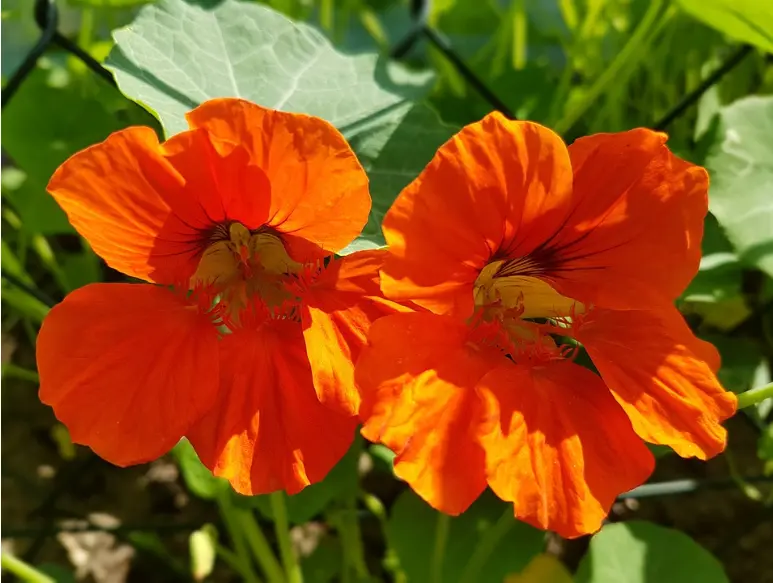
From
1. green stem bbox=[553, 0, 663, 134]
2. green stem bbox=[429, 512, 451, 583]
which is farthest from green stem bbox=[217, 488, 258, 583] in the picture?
green stem bbox=[553, 0, 663, 134]

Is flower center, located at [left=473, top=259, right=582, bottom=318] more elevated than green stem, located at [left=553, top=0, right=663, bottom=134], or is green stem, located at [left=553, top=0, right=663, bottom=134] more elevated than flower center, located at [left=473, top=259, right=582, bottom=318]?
green stem, located at [left=553, top=0, right=663, bottom=134]

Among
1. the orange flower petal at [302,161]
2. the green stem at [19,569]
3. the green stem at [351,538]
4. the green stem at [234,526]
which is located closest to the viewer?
the orange flower petal at [302,161]

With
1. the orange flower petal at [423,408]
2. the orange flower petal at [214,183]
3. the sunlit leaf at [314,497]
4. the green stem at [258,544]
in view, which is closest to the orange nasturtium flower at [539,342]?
the orange flower petal at [423,408]

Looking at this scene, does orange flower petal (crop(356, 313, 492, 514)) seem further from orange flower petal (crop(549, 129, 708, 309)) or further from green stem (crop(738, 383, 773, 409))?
green stem (crop(738, 383, 773, 409))

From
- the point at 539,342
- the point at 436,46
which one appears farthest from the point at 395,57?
the point at 539,342

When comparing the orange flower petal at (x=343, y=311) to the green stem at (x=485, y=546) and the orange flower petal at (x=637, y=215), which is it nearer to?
the orange flower petal at (x=637, y=215)

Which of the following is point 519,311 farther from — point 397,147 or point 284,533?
point 284,533
